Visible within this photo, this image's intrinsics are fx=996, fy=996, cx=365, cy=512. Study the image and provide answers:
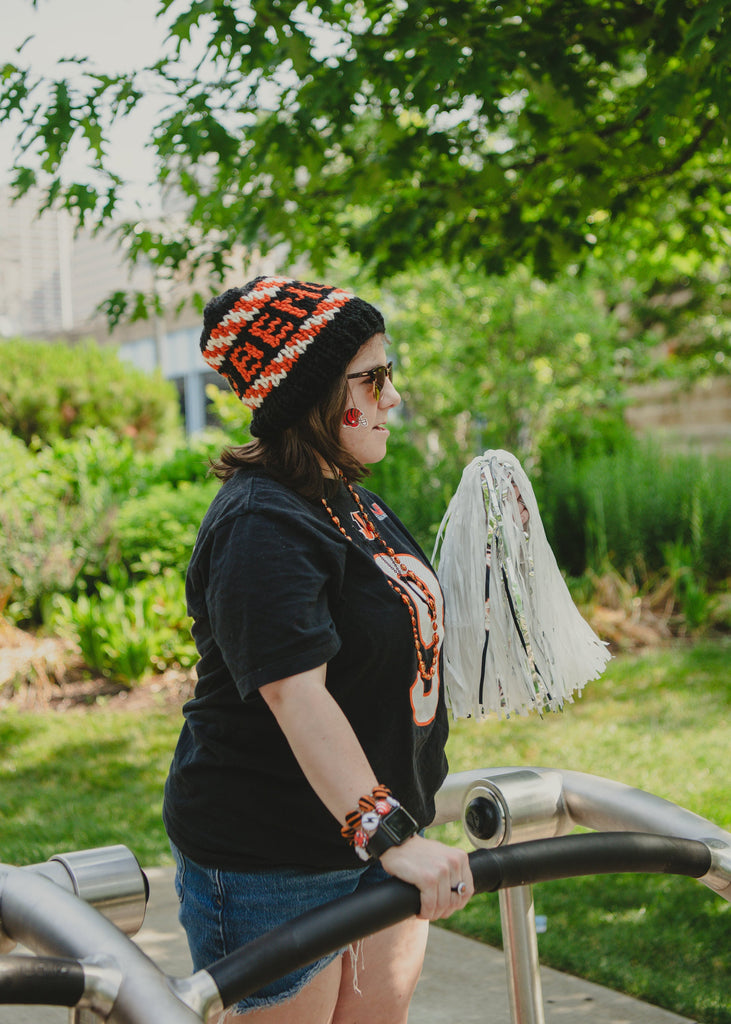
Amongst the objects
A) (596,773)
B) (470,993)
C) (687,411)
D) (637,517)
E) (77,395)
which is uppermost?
(77,395)

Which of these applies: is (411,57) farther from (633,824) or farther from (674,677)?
(674,677)

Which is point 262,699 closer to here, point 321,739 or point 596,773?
point 321,739

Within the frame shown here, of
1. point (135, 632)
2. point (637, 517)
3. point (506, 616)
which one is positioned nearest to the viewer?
point (506, 616)

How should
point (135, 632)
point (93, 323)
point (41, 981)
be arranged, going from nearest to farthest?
point (41, 981)
point (135, 632)
point (93, 323)

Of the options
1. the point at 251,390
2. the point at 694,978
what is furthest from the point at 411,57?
the point at 694,978

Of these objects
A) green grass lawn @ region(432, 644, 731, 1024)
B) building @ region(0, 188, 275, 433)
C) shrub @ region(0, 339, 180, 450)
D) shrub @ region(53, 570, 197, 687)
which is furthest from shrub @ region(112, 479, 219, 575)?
building @ region(0, 188, 275, 433)

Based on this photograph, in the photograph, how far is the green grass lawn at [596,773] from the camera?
3.14m

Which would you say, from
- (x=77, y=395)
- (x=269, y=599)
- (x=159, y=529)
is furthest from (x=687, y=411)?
(x=269, y=599)

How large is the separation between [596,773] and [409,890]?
3.86 metres

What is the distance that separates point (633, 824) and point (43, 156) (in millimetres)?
2788

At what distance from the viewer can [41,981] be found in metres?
0.90

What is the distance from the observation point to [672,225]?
5508 mm

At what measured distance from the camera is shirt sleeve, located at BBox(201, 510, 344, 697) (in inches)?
53.3

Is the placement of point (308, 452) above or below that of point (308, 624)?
above
